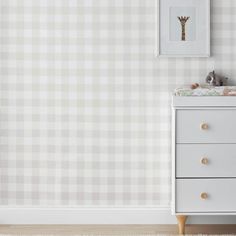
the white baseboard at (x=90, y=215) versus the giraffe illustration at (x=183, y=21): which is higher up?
the giraffe illustration at (x=183, y=21)

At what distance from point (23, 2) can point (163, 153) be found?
1345 mm

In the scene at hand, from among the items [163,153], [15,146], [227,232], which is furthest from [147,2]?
[227,232]

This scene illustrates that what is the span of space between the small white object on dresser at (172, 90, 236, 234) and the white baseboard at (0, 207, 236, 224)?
0.33 m

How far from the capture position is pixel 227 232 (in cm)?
314

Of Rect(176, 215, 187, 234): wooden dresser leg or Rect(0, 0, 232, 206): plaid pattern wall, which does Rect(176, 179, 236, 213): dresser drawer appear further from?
Rect(0, 0, 232, 206): plaid pattern wall

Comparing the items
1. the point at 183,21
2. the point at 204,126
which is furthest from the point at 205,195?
the point at 183,21

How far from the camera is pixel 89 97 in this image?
10.7 ft

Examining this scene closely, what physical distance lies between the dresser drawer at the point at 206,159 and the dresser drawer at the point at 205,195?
0.06m

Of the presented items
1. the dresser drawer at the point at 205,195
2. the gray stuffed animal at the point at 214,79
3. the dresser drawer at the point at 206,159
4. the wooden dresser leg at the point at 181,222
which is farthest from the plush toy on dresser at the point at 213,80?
the wooden dresser leg at the point at 181,222

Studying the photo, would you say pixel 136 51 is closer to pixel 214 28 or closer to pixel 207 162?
pixel 214 28

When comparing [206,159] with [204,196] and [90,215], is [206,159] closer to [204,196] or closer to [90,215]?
[204,196]

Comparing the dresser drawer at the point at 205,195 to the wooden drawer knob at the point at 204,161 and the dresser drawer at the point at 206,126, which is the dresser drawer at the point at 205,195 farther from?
the dresser drawer at the point at 206,126

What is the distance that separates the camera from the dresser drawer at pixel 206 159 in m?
2.93

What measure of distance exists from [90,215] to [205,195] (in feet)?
2.63
